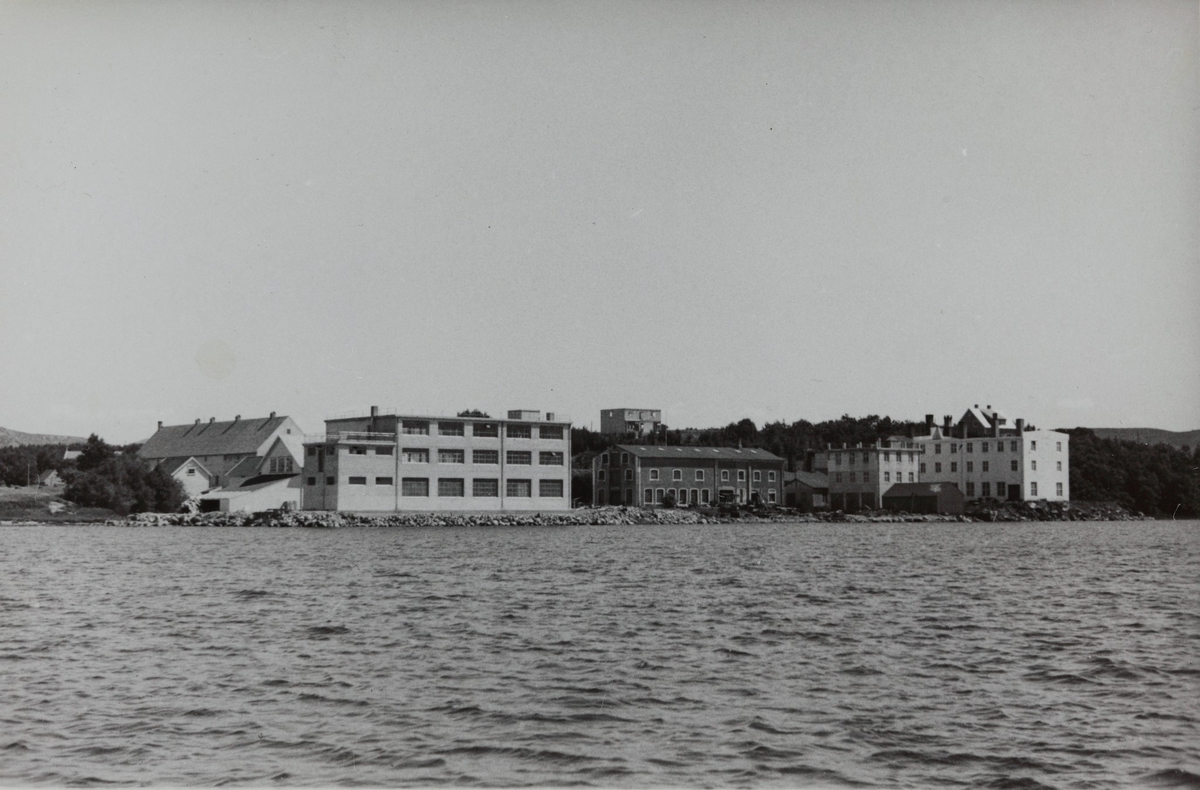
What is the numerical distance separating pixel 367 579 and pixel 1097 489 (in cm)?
9453

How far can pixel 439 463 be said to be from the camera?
260ft

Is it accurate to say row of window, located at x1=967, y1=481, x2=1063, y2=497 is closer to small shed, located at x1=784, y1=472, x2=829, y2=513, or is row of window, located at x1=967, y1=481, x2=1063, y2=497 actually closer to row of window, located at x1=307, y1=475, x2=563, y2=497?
small shed, located at x1=784, y1=472, x2=829, y2=513

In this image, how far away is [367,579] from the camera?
1282 inches

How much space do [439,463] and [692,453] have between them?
28.6 meters

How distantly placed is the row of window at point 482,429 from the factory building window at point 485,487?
3.46 metres

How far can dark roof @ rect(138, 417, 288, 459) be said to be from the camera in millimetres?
96688

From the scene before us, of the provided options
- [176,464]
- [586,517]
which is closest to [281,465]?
[176,464]

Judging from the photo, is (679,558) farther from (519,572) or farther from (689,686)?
(689,686)

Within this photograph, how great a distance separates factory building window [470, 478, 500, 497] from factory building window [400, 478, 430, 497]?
3.75 metres

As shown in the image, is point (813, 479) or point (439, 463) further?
point (813, 479)

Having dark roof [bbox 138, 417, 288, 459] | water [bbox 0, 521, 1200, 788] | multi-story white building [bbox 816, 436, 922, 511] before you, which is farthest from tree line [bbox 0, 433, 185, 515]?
multi-story white building [bbox 816, 436, 922, 511]

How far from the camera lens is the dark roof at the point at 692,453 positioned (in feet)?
315

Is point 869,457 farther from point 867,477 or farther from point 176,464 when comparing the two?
point 176,464

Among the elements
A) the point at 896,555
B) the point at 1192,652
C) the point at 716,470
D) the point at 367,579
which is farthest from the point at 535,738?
the point at 716,470
